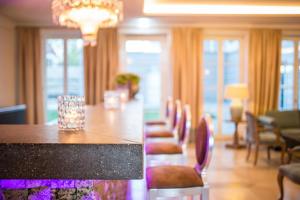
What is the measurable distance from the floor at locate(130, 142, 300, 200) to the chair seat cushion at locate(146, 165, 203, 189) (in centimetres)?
18

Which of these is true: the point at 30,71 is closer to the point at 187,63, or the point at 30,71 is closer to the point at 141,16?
the point at 141,16

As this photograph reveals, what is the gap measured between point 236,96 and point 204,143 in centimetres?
412

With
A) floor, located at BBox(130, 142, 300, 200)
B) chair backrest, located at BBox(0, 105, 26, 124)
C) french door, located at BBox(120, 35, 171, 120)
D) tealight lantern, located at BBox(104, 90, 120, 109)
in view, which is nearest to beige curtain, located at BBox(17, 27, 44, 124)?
chair backrest, located at BBox(0, 105, 26, 124)

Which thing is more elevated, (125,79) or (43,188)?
(125,79)

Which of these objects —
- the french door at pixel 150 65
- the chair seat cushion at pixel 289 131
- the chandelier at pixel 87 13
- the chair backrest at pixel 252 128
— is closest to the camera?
the chandelier at pixel 87 13

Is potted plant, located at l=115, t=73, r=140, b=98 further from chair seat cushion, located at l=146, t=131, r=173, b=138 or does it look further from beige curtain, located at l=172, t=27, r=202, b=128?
beige curtain, located at l=172, t=27, r=202, b=128

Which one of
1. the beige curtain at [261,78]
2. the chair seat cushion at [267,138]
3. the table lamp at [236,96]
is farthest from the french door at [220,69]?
the chair seat cushion at [267,138]

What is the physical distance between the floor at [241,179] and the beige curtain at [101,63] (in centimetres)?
234

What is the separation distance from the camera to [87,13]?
3.52 metres

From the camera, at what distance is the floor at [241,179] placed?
3.57 meters

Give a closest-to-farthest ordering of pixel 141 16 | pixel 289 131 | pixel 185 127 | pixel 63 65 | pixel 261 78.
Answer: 1. pixel 185 127
2. pixel 289 131
3. pixel 141 16
4. pixel 261 78
5. pixel 63 65

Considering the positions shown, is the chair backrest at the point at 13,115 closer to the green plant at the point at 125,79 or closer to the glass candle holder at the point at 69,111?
the green plant at the point at 125,79

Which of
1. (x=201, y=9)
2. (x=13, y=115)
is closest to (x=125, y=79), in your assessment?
(x=201, y=9)

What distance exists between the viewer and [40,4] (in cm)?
499
